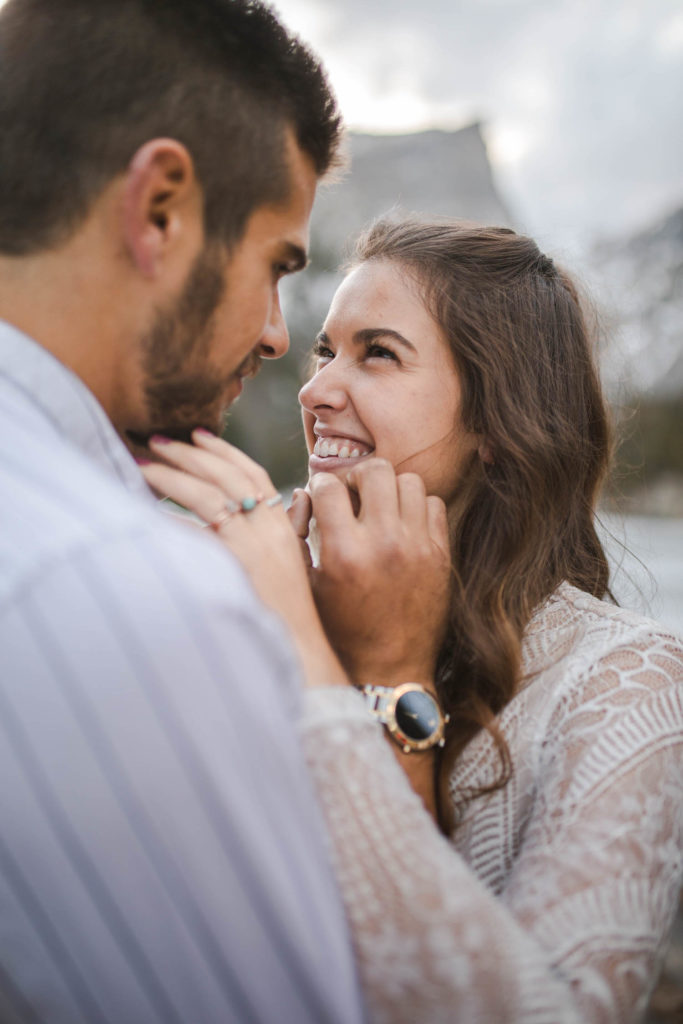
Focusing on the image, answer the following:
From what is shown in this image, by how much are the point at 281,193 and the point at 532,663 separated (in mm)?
1317

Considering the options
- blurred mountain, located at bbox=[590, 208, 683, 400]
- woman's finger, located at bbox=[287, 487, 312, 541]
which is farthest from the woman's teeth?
blurred mountain, located at bbox=[590, 208, 683, 400]

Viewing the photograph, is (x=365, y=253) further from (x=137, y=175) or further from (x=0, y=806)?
(x=0, y=806)

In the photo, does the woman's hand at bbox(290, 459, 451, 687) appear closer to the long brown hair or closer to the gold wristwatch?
the gold wristwatch

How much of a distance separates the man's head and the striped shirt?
590 millimetres

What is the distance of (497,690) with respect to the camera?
6.18 ft

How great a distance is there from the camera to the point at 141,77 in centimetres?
136

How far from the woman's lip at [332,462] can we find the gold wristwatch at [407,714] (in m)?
0.80

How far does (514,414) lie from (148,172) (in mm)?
1430

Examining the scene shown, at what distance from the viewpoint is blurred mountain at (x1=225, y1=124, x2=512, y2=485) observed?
2319 centimetres

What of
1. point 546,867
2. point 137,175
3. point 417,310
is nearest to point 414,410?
point 417,310

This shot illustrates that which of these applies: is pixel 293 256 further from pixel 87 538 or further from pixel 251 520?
pixel 87 538

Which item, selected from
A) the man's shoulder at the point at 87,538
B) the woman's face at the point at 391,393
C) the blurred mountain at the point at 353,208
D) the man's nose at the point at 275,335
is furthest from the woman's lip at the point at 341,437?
the blurred mountain at the point at 353,208

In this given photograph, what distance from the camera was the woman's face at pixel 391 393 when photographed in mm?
2305

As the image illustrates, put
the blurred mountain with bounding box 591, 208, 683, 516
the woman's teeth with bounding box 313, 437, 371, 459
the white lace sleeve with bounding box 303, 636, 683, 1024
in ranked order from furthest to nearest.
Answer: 1. the blurred mountain with bounding box 591, 208, 683, 516
2. the woman's teeth with bounding box 313, 437, 371, 459
3. the white lace sleeve with bounding box 303, 636, 683, 1024
